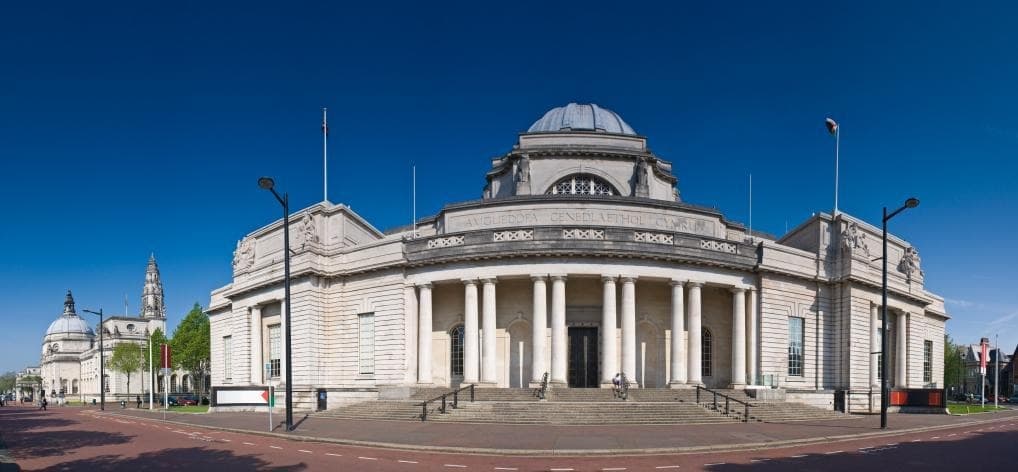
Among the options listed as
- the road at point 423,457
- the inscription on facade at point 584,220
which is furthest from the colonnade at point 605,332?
the road at point 423,457

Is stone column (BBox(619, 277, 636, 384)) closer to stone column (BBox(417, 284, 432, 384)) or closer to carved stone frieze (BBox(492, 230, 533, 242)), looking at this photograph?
carved stone frieze (BBox(492, 230, 533, 242))

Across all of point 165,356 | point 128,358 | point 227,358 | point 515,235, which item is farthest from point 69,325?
point 515,235

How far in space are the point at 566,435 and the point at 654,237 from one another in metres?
16.4

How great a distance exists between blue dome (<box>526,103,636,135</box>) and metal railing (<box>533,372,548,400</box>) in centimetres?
2358

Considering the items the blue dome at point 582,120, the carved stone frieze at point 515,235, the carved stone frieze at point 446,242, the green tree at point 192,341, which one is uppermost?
the blue dome at point 582,120

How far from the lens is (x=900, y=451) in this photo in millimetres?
19172

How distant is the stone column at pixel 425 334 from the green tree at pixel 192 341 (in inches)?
1893

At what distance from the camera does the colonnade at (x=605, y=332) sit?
111 ft

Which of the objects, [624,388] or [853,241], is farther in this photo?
[853,241]

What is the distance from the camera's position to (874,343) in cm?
4169

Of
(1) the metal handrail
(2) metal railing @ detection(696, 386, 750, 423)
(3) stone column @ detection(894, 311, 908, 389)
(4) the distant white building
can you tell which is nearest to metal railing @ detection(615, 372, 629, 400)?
(1) the metal handrail

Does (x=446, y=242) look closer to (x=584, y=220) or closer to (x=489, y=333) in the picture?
(x=489, y=333)

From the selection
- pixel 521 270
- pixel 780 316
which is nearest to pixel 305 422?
pixel 521 270

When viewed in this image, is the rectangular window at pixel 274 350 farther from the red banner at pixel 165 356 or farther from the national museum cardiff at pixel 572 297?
the red banner at pixel 165 356
